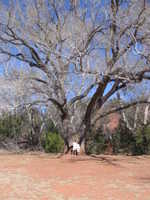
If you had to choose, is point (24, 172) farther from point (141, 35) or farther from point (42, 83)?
point (141, 35)

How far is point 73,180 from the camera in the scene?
26.9 feet

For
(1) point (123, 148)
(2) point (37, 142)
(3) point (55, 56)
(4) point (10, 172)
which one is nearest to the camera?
(4) point (10, 172)

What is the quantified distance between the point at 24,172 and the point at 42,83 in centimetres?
459

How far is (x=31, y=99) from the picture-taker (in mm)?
13055

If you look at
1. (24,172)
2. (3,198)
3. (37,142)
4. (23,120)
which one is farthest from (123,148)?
(3,198)

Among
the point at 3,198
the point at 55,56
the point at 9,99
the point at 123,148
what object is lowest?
the point at 3,198

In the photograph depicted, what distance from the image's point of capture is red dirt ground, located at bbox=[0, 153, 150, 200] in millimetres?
6551

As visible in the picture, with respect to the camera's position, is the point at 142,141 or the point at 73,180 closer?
the point at 73,180

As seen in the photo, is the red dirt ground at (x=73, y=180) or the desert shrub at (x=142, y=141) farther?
the desert shrub at (x=142, y=141)

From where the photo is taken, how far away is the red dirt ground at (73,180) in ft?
21.5

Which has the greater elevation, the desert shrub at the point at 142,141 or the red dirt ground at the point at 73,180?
the desert shrub at the point at 142,141

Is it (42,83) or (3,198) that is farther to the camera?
(42,83)

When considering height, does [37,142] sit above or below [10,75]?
below

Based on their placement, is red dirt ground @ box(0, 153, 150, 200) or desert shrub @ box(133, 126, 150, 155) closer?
red dirt ground @ box(0, 153, 150, 200)
